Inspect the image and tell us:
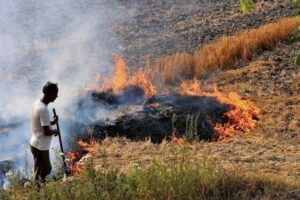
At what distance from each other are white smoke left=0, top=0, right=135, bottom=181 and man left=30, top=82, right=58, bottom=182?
2454 millimetres

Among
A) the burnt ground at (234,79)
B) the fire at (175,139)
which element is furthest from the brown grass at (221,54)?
the fire at (175,139)

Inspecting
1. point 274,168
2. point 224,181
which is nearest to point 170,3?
point 274,168

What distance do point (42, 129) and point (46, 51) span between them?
10.8m

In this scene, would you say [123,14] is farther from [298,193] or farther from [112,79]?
[298,193]

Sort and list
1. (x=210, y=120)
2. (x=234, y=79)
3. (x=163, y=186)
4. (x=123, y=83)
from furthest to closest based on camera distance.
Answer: (x=234, y=79)
(x=123, y=83)
(x=210, y=120)
(x=163, y=186)

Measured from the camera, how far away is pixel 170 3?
23.3 m

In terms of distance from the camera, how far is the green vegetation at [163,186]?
224 inches

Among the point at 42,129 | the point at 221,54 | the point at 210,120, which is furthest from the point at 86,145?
the point at 221,54

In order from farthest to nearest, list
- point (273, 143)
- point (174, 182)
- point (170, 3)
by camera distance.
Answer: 1. point (170, 3)
2. point (273, 143)
3. point (174, 182)

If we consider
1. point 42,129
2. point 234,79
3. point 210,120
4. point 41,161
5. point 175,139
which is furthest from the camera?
point 234,79

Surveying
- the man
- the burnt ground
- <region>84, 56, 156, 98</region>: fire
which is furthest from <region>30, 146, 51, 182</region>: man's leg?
<region>84, 56, 156, 98</region>: fire

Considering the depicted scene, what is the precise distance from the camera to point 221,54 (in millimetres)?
14594

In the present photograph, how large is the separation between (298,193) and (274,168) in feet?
5.04

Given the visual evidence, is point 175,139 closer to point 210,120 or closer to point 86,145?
point 210,120
